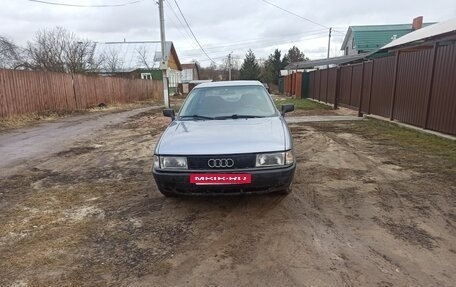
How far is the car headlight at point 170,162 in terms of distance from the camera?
389 cm

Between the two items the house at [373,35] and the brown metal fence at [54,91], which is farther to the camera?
the house at [373,35]

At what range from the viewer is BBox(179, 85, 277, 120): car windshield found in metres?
5.10

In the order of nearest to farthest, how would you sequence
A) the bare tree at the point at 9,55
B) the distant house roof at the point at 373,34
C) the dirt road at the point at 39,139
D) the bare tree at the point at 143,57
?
the dirt road at the point at 39,139
the bare tree at the point at 9,55
the distant house roof at the point at 373,34
the bare tree at the point at 143,57

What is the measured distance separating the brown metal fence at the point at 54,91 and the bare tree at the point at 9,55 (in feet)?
32.4

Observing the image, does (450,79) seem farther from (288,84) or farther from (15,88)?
(288,84)

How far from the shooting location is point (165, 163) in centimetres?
397

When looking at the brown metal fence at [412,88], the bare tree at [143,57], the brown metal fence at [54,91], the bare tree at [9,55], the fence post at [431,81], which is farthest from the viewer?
the bare tree at [143,57]

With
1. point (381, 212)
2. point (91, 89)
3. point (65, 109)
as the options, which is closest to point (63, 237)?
point (381, 212)

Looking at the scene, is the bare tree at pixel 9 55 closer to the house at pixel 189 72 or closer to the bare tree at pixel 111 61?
the bare tree at pixel 111 61

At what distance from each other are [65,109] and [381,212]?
60.5 feet

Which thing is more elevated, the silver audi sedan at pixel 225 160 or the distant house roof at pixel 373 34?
the distant house roof at pixel 373 34

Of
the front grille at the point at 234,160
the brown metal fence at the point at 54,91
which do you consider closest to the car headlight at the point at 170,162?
the front grille at the point at 234,160

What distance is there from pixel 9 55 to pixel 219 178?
33628 millimetres

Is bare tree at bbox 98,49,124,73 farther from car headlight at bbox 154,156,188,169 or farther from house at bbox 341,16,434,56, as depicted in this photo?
car headlight at bbox 154,156,188,169
